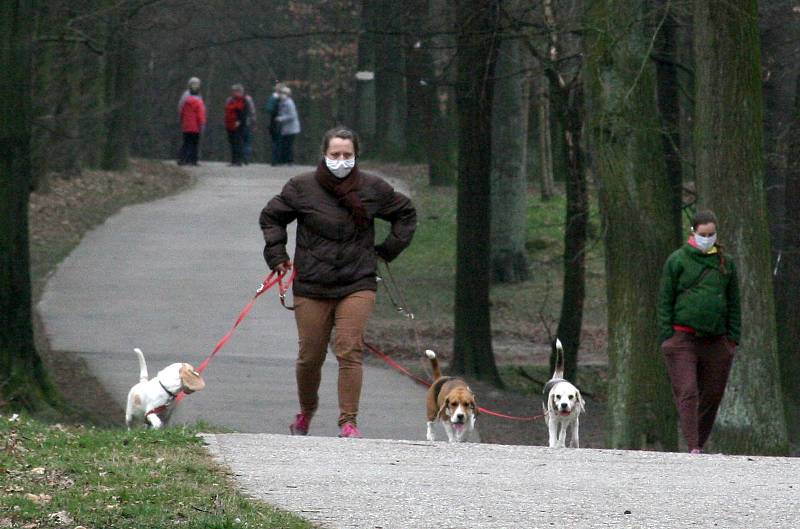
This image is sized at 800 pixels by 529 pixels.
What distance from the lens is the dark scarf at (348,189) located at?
29.5ft

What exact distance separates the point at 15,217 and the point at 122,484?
6.16 m

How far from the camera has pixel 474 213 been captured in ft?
55.9

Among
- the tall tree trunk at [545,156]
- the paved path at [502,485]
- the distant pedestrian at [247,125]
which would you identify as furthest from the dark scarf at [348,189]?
the distant pedestrian at [247,125]

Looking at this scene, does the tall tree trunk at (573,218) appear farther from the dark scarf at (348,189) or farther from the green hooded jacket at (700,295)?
the dark scarf at (348,189)

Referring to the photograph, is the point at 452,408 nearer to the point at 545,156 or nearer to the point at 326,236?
the point at 326,236

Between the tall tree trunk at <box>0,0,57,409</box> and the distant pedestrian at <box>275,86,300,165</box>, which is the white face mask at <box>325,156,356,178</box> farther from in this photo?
the distant pedestrian at <box>275,86,300,165</box>

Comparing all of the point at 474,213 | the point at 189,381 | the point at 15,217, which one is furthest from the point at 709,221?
the point at 474,213

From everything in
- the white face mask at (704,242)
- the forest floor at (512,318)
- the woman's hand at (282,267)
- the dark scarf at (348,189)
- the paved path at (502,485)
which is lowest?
the forest floor at (512,318)

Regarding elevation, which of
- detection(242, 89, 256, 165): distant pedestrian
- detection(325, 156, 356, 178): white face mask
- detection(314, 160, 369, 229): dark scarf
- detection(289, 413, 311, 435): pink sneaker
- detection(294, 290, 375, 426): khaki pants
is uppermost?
detection(242, 89, 256, 165): distant pedestrian

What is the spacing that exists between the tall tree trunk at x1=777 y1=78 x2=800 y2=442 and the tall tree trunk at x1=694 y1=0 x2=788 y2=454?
4.81 m

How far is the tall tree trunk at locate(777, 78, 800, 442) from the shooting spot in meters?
16.0

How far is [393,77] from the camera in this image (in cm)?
3788

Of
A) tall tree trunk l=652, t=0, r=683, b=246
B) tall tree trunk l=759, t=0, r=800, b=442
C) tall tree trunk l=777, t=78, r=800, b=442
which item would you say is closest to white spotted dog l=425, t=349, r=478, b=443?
tall tree trunk l=652, t=0, r=683, b=246

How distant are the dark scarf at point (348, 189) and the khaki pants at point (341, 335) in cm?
48
